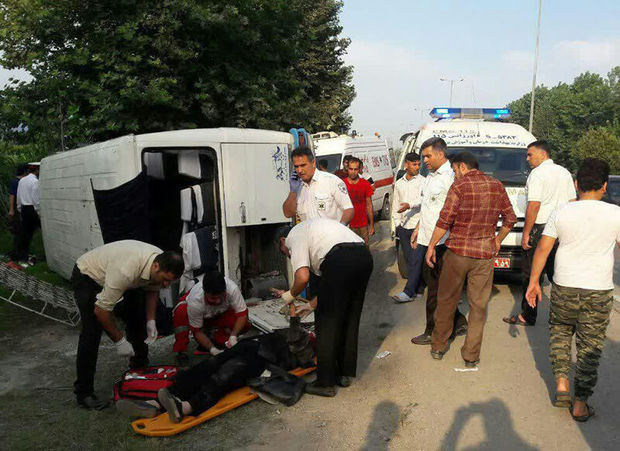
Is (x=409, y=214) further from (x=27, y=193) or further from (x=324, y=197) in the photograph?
(x=27, y=193)

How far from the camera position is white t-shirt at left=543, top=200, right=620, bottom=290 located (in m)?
3.93

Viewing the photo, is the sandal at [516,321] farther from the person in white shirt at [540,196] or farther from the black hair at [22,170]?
the black hair at [22,170]

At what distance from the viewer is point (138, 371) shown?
16.1ft

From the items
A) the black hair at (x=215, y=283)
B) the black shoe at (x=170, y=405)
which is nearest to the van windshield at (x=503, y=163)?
the black hair at (x=215, y=283)

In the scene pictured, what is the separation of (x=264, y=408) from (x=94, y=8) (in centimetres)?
1277

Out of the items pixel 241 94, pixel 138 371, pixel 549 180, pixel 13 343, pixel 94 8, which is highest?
pixel 94 8

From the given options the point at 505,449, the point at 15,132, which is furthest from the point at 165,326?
the point at 15,132

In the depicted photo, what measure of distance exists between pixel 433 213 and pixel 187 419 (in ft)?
11.4

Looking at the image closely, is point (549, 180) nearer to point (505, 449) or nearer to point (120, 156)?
point (505, 449)

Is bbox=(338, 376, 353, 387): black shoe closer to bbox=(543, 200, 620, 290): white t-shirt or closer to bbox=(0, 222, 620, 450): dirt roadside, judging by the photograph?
bbox=(0, 222, 620, 450): dirt roadside

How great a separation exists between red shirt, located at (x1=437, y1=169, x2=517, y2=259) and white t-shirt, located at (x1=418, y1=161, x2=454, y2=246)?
1007mm

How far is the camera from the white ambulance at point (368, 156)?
14383mm

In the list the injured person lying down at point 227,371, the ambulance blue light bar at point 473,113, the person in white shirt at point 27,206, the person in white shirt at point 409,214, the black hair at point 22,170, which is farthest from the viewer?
the black hair at point 22,170

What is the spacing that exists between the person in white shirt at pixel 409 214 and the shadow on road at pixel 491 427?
293cm
